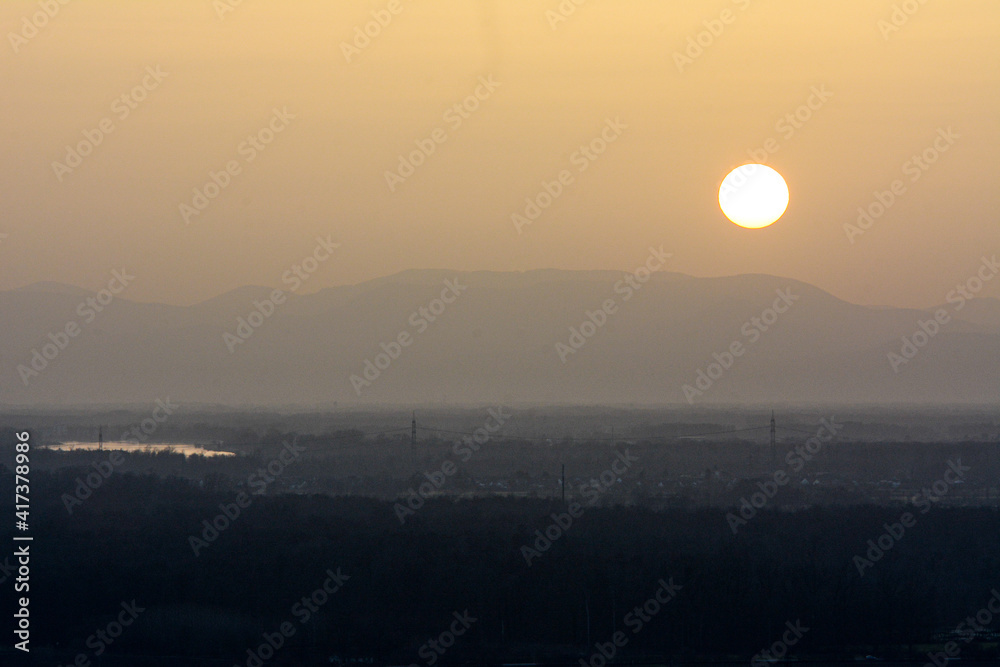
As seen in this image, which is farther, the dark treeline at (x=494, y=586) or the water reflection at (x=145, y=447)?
the water reflection at (x=145, y=447)

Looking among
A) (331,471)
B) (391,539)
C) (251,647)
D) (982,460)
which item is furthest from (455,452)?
(251,647)

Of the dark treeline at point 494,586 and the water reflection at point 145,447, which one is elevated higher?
the water reflection at point 145,447

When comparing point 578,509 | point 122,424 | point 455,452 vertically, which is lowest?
point 578,509

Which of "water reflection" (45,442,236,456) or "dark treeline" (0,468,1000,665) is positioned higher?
"water reflection" (45,442,236,456)

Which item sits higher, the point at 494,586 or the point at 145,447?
the point at 145,447

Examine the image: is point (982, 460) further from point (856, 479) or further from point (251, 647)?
point (251, 647)

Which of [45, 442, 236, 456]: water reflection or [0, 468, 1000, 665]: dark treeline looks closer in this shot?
[0, 468, 1000, 665]: dark treeline

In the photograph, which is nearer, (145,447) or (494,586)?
(494,586)

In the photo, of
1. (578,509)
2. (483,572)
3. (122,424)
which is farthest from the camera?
(122,424)
